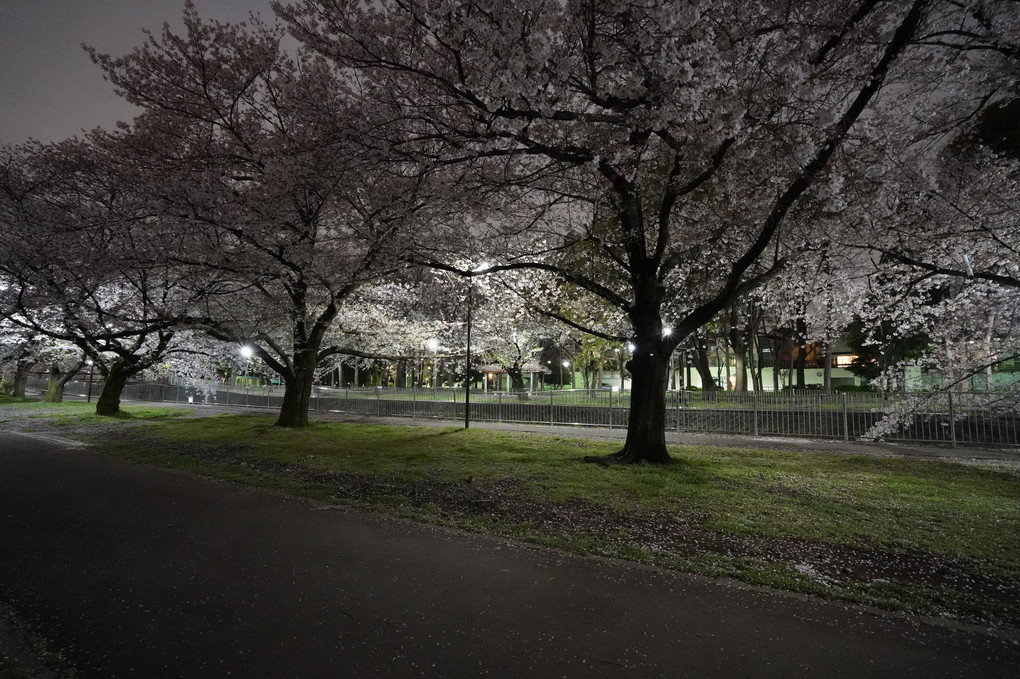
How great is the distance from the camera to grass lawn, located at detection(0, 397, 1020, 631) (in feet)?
14.8

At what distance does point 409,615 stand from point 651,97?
6568 mm

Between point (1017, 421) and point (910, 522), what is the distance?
9.60 meters

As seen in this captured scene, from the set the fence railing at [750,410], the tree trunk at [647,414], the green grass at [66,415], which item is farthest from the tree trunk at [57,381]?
the tree trunk at [647,414]

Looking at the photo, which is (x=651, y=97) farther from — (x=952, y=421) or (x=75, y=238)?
(x=75, y=238)

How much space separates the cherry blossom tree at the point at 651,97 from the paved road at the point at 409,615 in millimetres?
5460

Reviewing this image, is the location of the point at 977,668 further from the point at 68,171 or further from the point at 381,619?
the point at 68,171

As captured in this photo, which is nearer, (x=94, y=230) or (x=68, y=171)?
(x=94, y=230)

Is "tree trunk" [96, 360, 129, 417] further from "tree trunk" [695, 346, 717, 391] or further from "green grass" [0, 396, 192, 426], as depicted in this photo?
"tree trunk" [695, 346, 717, 391]

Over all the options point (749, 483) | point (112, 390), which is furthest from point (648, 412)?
point (112, 390)

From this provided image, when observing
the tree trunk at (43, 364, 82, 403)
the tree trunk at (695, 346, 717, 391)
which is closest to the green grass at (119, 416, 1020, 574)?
the tree trunk at (43, 364, 82, 403)

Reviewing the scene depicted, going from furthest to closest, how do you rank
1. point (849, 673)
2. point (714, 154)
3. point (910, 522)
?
point (714, 154) → point (910, 522) → point (849, 673)

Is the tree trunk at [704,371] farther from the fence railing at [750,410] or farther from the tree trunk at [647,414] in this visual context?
the tree trunk at [647,414]

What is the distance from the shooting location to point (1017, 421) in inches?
486

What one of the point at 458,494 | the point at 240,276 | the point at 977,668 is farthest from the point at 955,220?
the point at 240,276
